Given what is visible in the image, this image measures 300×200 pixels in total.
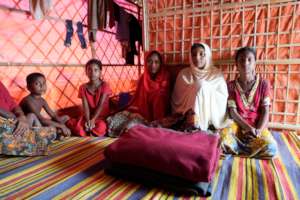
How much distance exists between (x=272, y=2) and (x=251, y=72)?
0.63 meters

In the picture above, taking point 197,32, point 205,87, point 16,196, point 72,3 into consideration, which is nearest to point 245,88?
point 205,87

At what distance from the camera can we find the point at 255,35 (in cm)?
175

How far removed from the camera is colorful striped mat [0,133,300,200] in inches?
36.6

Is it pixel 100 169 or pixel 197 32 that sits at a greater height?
pixel 197 32

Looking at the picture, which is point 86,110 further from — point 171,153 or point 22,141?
point 171,153

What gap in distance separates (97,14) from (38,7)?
28.8 inches

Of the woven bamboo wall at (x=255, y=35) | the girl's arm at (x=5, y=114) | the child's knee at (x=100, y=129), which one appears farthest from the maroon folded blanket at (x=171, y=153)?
the woven bamboo wall at (x=255, y=35)

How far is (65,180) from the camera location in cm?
105

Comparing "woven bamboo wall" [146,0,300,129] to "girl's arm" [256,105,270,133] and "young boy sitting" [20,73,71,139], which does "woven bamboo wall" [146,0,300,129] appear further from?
"young boy sitting" [20,73,71,139]

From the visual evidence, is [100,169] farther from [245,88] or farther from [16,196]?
[245,88]

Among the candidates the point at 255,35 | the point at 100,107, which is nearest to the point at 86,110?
the point at 100,107

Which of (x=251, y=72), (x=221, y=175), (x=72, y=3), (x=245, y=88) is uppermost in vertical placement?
(x=72, y=3)

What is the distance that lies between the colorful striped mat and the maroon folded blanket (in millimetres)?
116

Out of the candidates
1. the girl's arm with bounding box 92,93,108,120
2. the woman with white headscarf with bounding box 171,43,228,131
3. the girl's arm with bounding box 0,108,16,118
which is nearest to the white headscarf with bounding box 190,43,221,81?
the woman with white headscarf with bounding box 171,43,228,131
